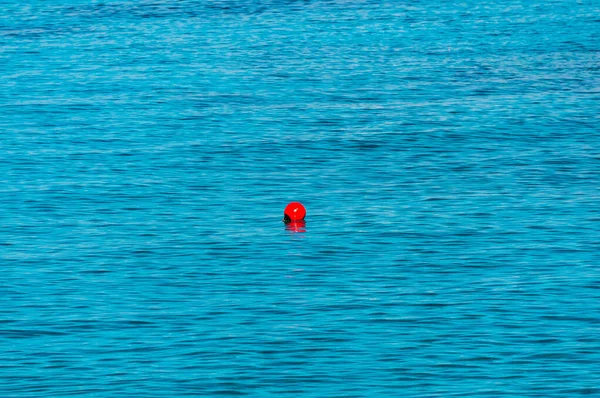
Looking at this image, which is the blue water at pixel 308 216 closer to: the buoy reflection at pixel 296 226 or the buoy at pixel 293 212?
the buoy reflection at pixel 296 226

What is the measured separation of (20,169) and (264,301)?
14387 millimetres

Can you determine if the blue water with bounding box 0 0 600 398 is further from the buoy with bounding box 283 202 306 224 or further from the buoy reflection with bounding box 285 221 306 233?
the buoy with bounding box 283 202 306 224

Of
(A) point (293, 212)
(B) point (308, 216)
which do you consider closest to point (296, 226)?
(A) point (293, 212)

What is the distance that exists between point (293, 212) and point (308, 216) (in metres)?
0.93

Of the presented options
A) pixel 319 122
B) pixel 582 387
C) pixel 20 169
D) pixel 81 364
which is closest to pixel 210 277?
pixel 81 364

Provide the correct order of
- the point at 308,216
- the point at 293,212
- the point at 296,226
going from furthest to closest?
the point at 308,216 < the point at 293,212 < the point at 296,226

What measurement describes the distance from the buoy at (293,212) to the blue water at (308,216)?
395 millimetres

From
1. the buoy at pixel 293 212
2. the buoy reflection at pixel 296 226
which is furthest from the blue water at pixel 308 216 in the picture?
the buoy at pixel 293 212

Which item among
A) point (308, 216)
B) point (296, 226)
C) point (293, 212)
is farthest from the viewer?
point (308, 216)

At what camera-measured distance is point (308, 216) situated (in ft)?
109

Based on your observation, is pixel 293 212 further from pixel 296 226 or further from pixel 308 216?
pixel 308 216

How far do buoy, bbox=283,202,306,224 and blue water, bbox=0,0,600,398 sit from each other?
40 cm

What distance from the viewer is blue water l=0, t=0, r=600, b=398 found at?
22906 mm

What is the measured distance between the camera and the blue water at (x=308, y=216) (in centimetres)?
2291
